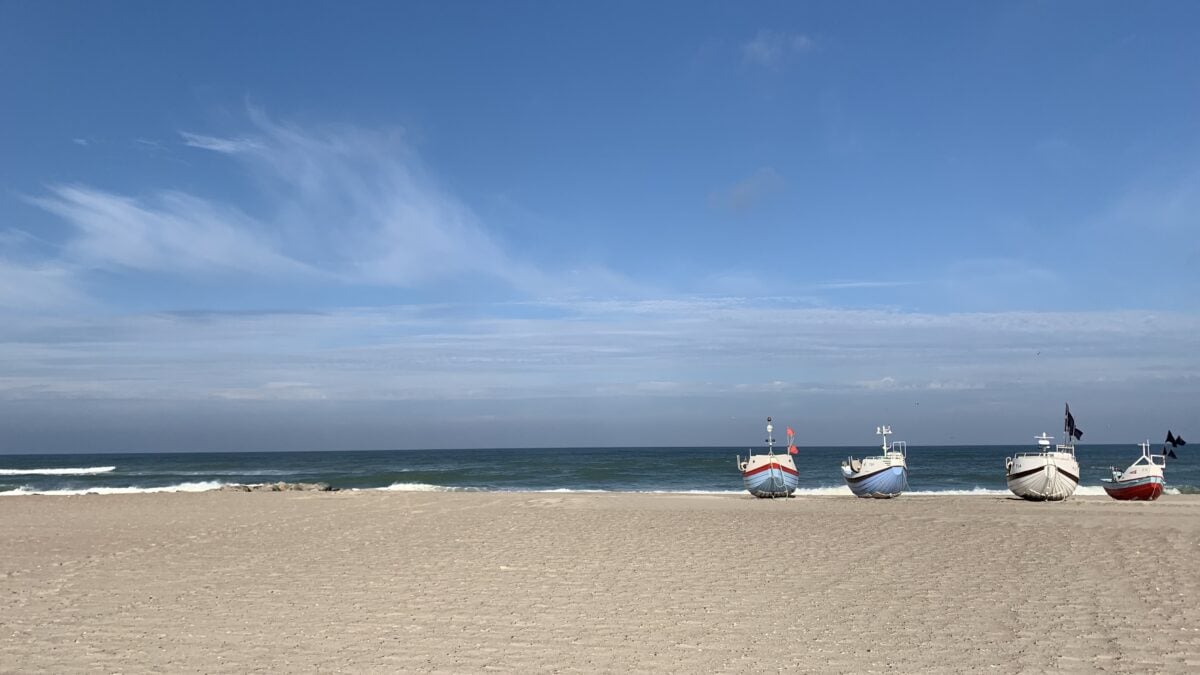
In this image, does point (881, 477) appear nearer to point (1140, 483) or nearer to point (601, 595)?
point (1140, 483)

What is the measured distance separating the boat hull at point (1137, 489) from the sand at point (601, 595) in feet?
30.8

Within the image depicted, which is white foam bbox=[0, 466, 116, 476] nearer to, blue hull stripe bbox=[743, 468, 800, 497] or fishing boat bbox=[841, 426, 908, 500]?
blue hull stripe bbox=[743, 468, 800, 497]

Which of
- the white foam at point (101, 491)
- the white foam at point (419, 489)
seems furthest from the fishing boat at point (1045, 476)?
the white foam at point (101, 491)

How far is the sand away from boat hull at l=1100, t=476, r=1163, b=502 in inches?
370

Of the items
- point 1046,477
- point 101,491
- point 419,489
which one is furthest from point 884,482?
point 101,491

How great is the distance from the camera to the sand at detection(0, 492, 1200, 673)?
313 inches

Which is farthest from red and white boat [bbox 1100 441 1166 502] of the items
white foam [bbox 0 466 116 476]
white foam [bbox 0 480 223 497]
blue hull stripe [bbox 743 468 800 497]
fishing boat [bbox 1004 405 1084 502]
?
white foam [bbox 0 466 116 476]

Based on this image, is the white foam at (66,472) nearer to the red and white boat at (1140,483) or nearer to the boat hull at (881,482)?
the boat hull at (881,482)

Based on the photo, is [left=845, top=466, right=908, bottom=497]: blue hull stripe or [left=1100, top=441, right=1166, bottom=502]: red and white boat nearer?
[left=1100, top=441, right=1166, bottom=502]: red and white boat

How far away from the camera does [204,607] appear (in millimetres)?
10266

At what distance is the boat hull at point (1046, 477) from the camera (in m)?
27.1

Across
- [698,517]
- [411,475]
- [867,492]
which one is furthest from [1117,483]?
Answer: [411,475]

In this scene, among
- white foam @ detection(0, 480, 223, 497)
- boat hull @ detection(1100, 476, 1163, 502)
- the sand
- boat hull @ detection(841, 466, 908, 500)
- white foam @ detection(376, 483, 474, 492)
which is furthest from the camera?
white foam @ detection(376, 483, 474, 492)

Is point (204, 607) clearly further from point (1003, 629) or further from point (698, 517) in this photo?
point (698, 517)
